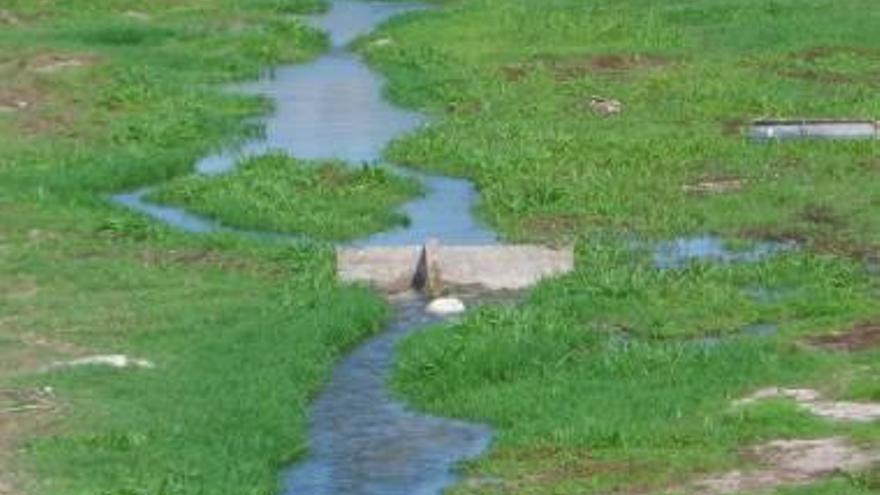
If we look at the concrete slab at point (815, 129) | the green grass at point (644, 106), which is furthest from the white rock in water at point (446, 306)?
the concrete slab at point (815, 129)

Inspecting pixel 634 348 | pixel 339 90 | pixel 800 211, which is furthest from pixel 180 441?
pixel 339 90

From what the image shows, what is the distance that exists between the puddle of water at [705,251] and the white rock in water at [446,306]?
6.80 ft

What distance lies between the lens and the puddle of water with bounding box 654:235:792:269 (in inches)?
794

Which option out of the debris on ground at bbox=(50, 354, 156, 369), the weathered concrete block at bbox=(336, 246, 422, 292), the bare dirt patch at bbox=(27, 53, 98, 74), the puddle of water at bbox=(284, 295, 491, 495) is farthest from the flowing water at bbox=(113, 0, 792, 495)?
the bare dirt patch at bbox=(27, 53, 98, 74)

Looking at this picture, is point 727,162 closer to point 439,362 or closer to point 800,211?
point 800,211

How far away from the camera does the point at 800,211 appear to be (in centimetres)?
2197

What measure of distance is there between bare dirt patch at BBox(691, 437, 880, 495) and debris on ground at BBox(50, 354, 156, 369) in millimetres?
4892

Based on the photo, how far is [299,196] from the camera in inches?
913

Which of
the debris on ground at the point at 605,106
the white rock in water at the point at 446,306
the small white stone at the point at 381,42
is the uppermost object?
the white rock in water at the point at 446,306

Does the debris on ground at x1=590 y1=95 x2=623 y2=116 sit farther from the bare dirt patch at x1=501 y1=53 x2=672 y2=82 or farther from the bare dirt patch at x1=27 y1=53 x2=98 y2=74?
the bare dirt patch at x1=27 y1=53 x2=98 y2=74

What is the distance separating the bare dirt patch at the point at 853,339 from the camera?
17062 mm

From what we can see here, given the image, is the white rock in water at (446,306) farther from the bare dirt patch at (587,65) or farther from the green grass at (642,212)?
the bare dirt patch at (587,65)

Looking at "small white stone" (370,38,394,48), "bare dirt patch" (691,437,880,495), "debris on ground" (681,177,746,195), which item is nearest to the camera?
"bare dirt patch" (691,437,880,495)

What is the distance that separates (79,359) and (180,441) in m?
2.42
